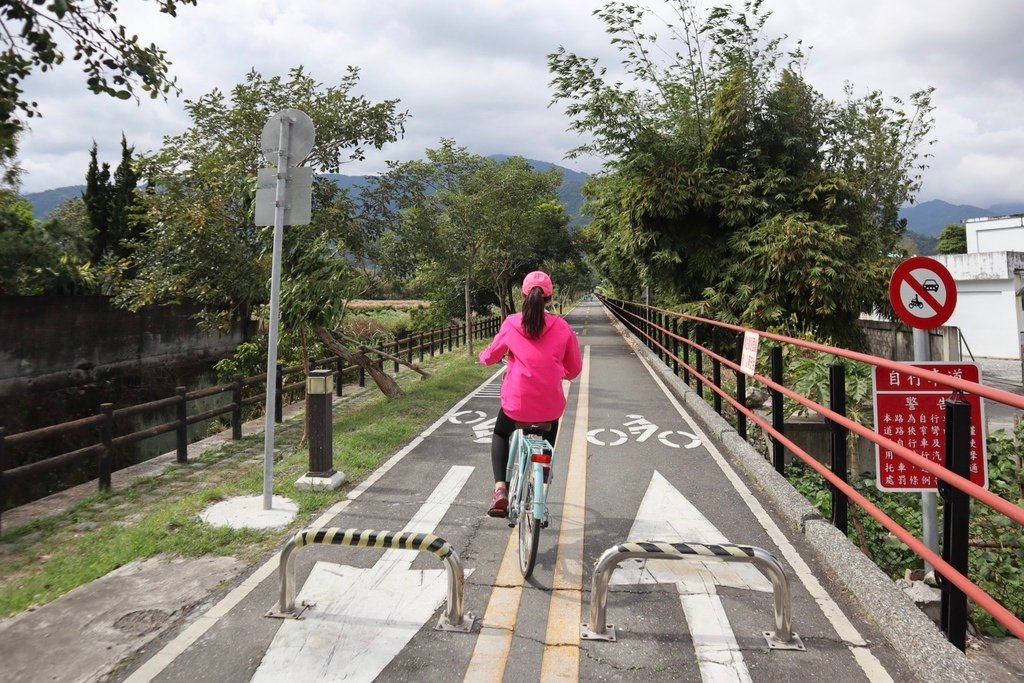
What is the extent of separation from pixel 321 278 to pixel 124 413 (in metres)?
2.82

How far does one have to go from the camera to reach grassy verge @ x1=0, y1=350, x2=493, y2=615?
4863 millimetres

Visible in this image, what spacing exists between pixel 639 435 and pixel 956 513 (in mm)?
5648

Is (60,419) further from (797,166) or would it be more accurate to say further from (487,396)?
(797,166)

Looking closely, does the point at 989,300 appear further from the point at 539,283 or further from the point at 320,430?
the point at 539,283

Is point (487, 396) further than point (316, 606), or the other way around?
point (487, 396)

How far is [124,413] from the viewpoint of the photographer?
7.73 m

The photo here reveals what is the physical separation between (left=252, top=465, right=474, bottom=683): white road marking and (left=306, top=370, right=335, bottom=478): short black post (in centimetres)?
199

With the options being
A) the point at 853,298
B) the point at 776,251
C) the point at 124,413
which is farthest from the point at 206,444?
the point at 853,298

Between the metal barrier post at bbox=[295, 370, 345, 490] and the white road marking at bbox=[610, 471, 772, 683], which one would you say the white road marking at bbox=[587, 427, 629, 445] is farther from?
the metal barrier post at bbox=[295, 370, 345, 490]

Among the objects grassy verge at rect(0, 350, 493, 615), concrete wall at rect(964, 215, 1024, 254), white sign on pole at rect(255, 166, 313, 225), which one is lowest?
grassy verge at rect(0, 350, 493, 615)

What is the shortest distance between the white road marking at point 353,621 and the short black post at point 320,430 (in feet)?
6.54

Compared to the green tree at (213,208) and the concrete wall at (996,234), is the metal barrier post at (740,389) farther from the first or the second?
the concrete wall at (996,234)

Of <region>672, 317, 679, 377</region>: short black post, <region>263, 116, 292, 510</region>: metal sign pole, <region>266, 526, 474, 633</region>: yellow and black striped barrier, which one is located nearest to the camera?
<region>266, 526, 474, 633</region>: yellow and black striped barrier

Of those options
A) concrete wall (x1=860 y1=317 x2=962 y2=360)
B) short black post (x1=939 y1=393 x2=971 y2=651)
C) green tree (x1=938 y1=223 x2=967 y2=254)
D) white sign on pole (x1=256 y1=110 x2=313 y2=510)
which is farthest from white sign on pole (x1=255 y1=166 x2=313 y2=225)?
green tree (x1=938 y1=223 x2=967 y2=254)
